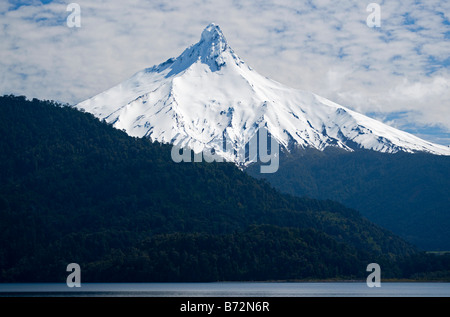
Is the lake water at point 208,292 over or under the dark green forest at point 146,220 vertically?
under

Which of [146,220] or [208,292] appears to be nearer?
[208,292]

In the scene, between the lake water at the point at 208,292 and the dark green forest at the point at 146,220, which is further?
the dark green forest at the point at 146,220

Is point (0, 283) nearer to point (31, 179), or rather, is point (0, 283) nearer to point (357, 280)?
point (31, 179)

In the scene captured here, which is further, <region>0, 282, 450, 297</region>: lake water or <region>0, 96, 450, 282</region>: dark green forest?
<region>0, 96, 450, 282</region>: dark green forest

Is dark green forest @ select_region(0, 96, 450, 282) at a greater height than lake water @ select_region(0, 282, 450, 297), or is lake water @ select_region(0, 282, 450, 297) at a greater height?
dark green forest @ select_region(0, 96, 450, 282)

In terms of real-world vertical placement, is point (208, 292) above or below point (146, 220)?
below
